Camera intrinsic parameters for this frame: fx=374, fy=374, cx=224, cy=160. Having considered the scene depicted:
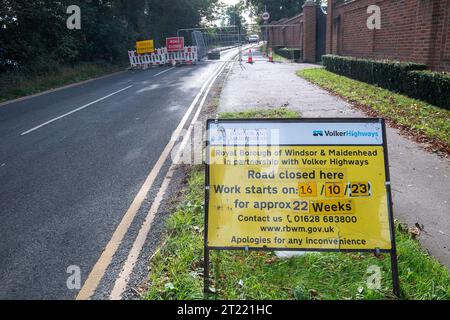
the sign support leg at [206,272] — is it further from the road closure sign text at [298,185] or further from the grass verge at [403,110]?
the grass verge at [403,110]

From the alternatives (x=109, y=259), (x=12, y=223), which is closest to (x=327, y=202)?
(x=109, y=259)

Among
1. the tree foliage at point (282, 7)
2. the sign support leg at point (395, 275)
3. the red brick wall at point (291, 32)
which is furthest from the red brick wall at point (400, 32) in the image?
the tree foliage at point (282, 7)

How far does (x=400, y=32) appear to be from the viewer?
13.8m

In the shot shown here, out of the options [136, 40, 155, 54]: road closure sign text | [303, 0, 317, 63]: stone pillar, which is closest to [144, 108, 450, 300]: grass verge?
[303, 0, 317, 63]: stone pillar

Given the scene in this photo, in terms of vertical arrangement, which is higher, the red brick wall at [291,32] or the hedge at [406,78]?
the red brick wall at [291,32]

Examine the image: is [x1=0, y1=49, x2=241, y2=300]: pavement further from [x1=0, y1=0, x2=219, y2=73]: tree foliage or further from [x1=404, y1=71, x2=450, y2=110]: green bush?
[x1=0, y1=0, x2=219, y2=73]: tree foliage

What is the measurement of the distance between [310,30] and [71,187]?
2673cm

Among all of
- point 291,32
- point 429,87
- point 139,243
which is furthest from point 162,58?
point 139,243

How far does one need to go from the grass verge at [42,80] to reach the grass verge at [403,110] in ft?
44.8

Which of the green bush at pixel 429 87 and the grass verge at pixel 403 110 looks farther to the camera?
the green bush at pixel 429 87

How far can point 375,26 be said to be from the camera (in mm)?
16141

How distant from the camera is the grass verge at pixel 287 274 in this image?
10.1ft

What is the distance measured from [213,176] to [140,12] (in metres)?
38.9
